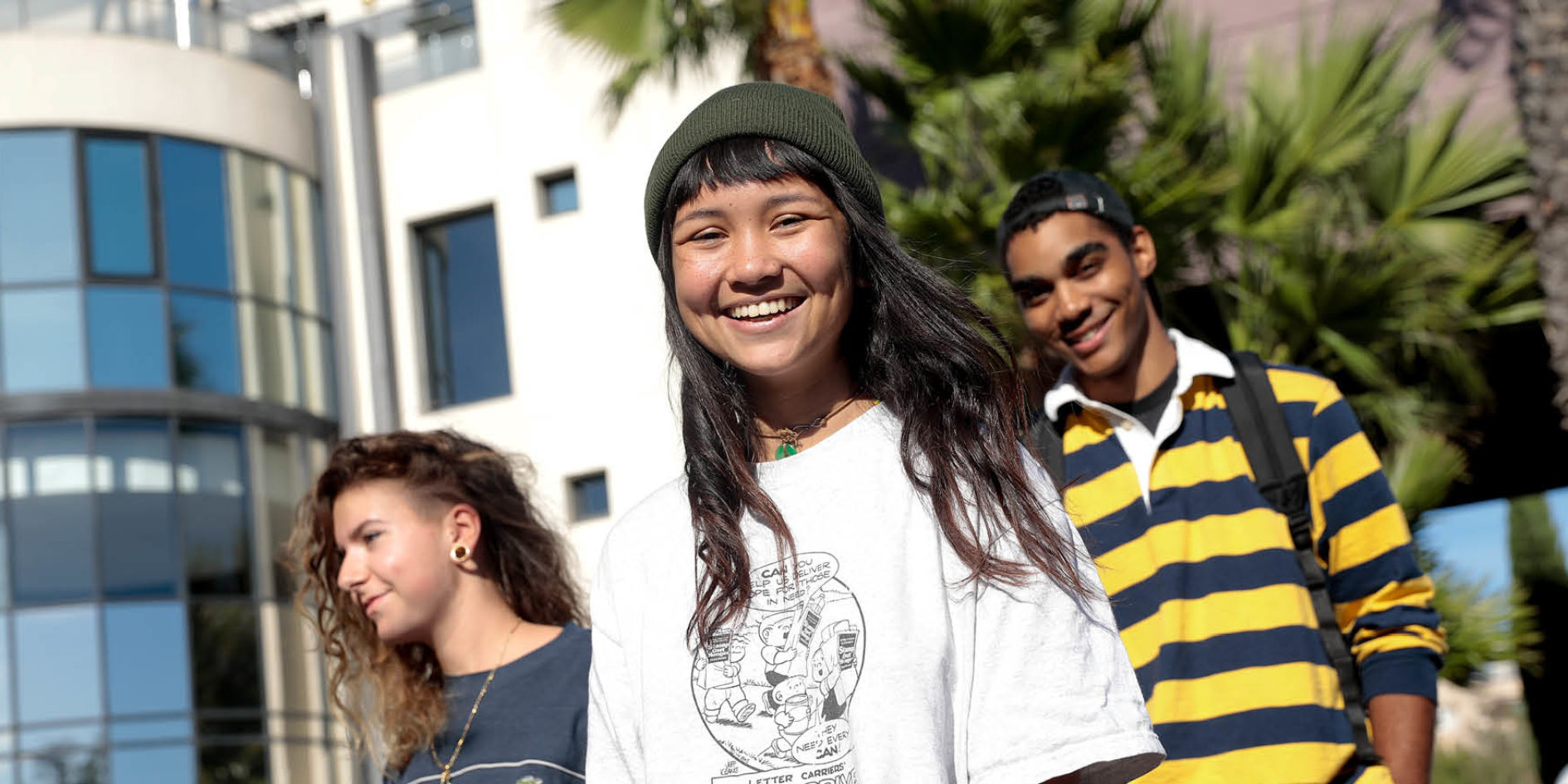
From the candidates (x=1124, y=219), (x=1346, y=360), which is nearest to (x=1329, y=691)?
(x=1124, y=219)

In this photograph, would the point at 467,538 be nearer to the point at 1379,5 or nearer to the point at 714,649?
the point at 714,649

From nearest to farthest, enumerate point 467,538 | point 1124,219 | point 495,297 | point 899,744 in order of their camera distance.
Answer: point 899,744 < point 1124,219 < point 467,538 < point 495,297

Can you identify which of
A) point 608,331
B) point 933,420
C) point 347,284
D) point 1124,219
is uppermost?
point 347,284

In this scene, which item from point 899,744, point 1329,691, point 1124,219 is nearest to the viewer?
A: point 899,744

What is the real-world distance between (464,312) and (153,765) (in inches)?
214

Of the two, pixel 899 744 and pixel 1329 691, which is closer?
pixel 899 744

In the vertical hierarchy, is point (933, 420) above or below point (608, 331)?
below

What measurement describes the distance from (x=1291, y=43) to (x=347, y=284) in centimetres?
1062

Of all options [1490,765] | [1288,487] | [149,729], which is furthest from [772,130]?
[1490,765]

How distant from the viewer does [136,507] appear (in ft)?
48.4

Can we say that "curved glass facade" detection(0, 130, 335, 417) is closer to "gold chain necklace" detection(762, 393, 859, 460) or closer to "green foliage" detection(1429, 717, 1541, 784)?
"gold chain necklace" detection(762, 393, 859, 460)

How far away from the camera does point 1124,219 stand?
2.86 metres

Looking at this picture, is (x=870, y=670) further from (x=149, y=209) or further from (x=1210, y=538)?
(x=149, y=209)

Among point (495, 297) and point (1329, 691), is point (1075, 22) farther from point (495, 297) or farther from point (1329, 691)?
point (495, 297)
